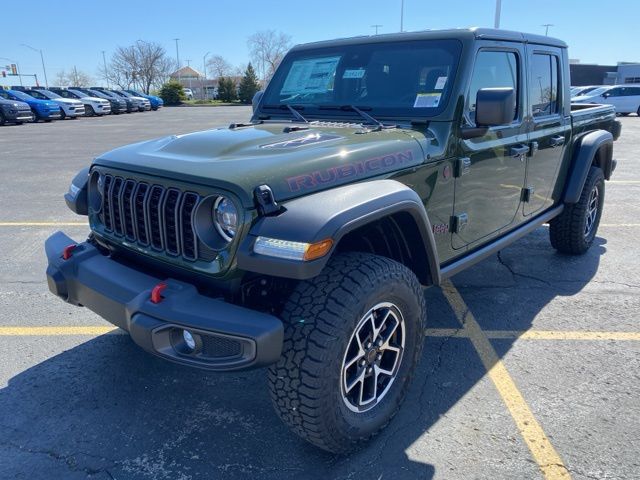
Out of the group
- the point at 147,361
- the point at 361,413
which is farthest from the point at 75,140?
the point at 361,413

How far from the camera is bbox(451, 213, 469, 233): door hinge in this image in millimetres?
3252

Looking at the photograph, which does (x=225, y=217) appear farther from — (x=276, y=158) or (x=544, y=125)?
(x=544, y=125)

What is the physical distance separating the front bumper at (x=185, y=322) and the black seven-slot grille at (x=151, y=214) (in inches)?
7.2

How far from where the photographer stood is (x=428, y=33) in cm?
342

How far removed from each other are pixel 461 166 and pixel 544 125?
1.42 m

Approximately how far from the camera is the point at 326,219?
2.15m

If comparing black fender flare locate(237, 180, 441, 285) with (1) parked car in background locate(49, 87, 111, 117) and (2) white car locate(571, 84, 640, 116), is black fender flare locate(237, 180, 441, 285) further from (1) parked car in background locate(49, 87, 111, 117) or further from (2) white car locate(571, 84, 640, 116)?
(1) parked car in background locate(49, 87, 111, 117)

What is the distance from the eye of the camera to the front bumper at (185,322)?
81.4 inches

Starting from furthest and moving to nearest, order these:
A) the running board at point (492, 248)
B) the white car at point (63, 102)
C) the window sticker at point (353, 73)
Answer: the white car at point (63, 102), the window sticker at point (353, 73), the running board at point (492, 248)

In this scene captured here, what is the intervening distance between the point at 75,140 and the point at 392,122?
16.0 m

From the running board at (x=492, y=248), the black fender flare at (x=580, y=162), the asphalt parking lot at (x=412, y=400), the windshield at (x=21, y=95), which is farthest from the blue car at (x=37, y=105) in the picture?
the running board at (x=492, y=248)

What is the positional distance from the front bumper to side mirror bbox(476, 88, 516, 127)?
5.68ft

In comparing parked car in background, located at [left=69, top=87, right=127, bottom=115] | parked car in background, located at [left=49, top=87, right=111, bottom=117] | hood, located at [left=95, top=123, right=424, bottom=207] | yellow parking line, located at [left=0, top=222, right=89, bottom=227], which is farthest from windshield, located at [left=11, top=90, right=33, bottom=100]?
hood, located at [left=95, top=123, right=424, bottom=207]

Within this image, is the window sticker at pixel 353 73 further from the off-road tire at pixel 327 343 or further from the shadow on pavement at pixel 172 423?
the shadow on pavement at pixel 172 423
